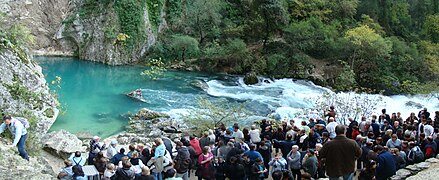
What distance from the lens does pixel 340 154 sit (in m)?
6.70

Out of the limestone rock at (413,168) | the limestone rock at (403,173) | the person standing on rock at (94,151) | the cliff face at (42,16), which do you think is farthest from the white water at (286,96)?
the cliff face at (42,16)

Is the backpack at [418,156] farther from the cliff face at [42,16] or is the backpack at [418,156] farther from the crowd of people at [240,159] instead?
the cliff face at [42,16]

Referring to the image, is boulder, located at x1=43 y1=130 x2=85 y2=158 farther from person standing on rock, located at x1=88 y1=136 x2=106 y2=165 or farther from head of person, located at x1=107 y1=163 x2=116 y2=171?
head of person, located at x1=107 y1=163 x2=116 y2=171

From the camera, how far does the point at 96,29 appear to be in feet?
114

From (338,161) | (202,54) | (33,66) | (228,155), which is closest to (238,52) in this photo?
(202,54)

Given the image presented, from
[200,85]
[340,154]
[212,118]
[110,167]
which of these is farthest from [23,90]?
[200,85]

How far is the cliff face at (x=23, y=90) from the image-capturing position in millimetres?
12234

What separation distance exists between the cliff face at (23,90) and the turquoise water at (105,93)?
3.21 meters

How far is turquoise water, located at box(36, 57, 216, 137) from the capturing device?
19594 mm

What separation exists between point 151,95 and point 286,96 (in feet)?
26.3

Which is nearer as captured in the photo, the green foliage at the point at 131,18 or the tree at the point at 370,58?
the tree at the point at 370,58

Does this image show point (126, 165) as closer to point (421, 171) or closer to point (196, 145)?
point (196, 145)

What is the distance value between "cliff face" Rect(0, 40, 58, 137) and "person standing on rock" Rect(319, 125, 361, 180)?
839 cm

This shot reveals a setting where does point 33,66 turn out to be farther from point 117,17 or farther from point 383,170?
point 117,17
